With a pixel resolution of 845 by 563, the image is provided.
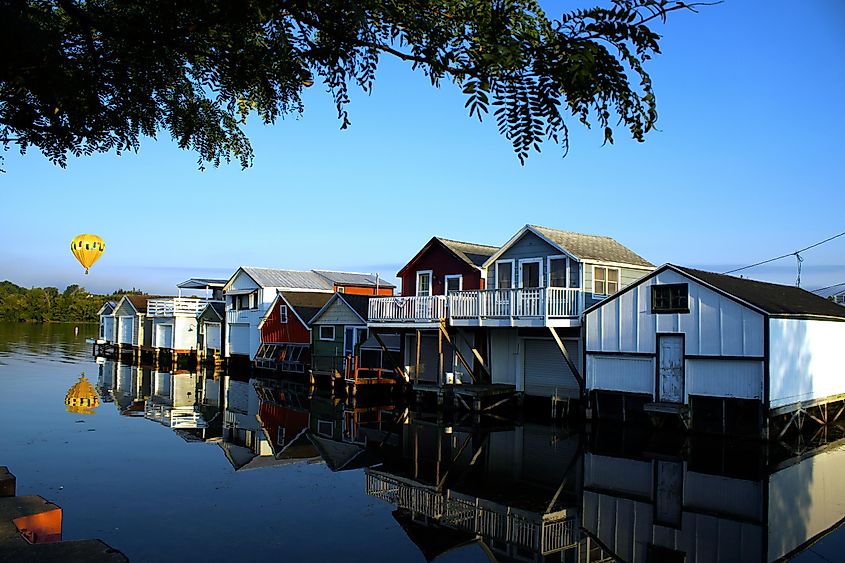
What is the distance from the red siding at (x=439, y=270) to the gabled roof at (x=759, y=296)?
6788 mm

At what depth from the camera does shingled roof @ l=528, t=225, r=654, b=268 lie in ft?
91.9

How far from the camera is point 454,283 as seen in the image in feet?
106

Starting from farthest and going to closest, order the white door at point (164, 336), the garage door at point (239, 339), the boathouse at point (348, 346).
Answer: the white door at point (164, 336) → the garage door at point (239, 339) → the boathouse at point (348, 346)

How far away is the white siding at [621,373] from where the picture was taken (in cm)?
2389

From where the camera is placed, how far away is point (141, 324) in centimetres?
6450

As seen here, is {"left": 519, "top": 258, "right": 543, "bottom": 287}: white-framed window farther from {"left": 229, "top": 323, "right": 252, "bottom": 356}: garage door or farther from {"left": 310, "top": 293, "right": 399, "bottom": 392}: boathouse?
{"left": 229, "top": 323, "right": 252, "bottom": 356}: garage door

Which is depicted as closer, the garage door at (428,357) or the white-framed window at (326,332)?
the garage door at (428,357)

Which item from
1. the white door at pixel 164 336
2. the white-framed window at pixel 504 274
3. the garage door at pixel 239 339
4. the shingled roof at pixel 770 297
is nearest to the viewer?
the shingled roof at pixel 770 297

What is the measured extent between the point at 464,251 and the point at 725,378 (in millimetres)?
13779

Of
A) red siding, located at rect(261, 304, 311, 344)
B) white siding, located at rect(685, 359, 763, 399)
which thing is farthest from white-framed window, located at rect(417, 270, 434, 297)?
white siding, located at rect(685, 359, 763, 399)

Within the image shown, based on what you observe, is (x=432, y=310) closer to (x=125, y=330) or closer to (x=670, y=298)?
(x=670, y=298)

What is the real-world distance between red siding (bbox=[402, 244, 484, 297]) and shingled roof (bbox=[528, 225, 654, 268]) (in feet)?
13.0

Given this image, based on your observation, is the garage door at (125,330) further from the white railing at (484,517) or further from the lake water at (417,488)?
the white railing at (484,517)

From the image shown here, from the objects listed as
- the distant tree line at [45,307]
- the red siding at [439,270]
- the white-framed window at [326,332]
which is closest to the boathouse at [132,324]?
the white-framed window at [326,332]
